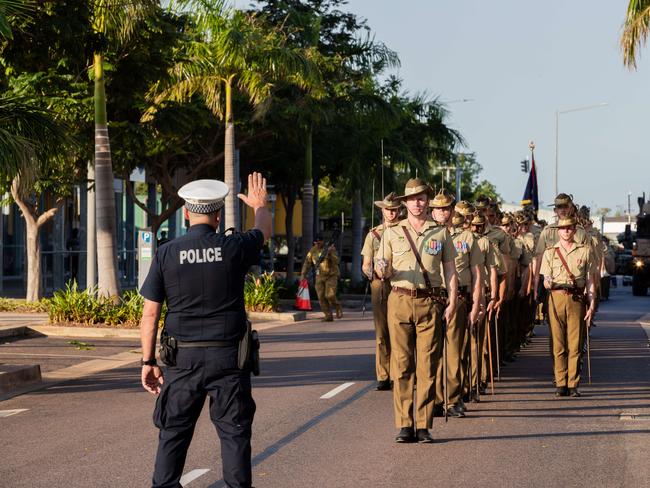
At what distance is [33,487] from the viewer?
27.0 ft

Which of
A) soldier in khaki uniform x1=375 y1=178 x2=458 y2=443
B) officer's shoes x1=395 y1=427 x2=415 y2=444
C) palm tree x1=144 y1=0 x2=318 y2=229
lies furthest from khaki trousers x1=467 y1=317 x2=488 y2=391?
palm tree x1=144 y1=0 x2=318 y2=229

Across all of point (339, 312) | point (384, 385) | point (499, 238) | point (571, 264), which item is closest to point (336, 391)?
point (384, 385)

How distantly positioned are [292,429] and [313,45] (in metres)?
23.6

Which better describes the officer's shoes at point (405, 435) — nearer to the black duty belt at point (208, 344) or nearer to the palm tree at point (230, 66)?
the black duty belt at point (208, 344)

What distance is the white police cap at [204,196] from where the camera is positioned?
21.8ft

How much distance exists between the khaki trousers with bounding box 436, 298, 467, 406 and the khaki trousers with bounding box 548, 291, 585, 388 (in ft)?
5.57

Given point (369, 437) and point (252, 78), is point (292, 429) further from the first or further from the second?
point (252, 78)

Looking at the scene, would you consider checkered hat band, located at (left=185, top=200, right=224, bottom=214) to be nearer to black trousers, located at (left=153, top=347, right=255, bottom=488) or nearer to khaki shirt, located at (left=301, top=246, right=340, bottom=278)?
black trousers, located at (left=153, top=347, right=255, bottom=488)

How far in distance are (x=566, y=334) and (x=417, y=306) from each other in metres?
3.68

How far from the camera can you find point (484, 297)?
13.0m

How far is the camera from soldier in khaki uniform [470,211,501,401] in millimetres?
12781

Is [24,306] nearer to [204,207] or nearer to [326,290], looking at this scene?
[326,290]

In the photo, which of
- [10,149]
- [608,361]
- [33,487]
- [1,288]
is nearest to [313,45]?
[1,288]

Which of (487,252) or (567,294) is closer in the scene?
(567,294)
